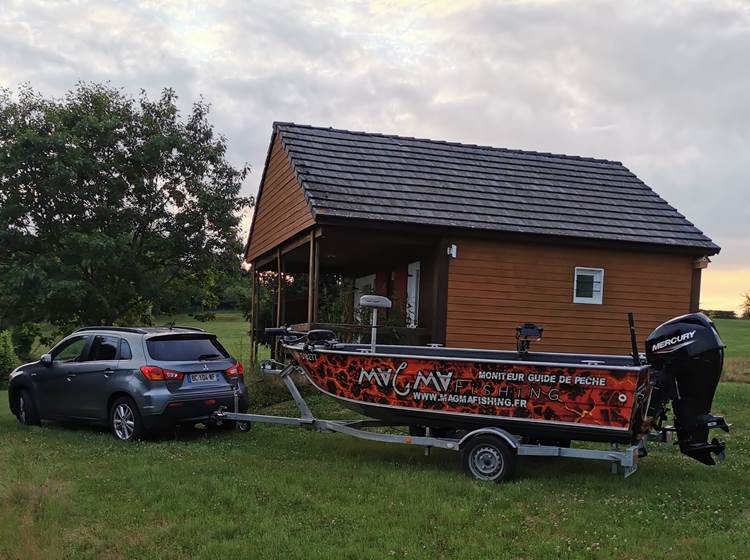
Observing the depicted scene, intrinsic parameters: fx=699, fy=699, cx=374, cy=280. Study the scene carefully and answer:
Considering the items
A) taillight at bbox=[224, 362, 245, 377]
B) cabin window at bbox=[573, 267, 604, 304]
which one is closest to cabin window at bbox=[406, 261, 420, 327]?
cabin window at bbox=[573, 267, 604, 304]

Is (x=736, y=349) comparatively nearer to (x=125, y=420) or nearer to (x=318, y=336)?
(x=318, y=336)

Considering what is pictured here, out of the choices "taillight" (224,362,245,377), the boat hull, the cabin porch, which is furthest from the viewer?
the cabin porch

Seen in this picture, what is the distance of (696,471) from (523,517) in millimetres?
3051

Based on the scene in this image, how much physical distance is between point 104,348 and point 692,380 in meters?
7.56

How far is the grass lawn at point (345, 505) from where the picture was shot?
516 centimetres

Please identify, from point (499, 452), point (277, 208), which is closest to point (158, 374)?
point (499, 452)

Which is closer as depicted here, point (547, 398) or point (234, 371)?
point (547, 398)

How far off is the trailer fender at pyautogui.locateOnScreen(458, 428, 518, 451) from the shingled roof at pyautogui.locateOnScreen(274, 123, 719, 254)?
22.4ft

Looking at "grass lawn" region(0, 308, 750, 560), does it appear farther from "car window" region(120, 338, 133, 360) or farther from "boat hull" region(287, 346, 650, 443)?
"car window" region(120, 338, 133, 360)

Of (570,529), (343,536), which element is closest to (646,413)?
(570,529)

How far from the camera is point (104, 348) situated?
9.87 m

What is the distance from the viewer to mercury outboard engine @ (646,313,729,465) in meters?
6.95

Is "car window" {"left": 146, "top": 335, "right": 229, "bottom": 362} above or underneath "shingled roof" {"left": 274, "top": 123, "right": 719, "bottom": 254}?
underneath

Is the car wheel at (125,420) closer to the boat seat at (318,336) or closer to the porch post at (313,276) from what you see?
the boat seat at (318,336)
